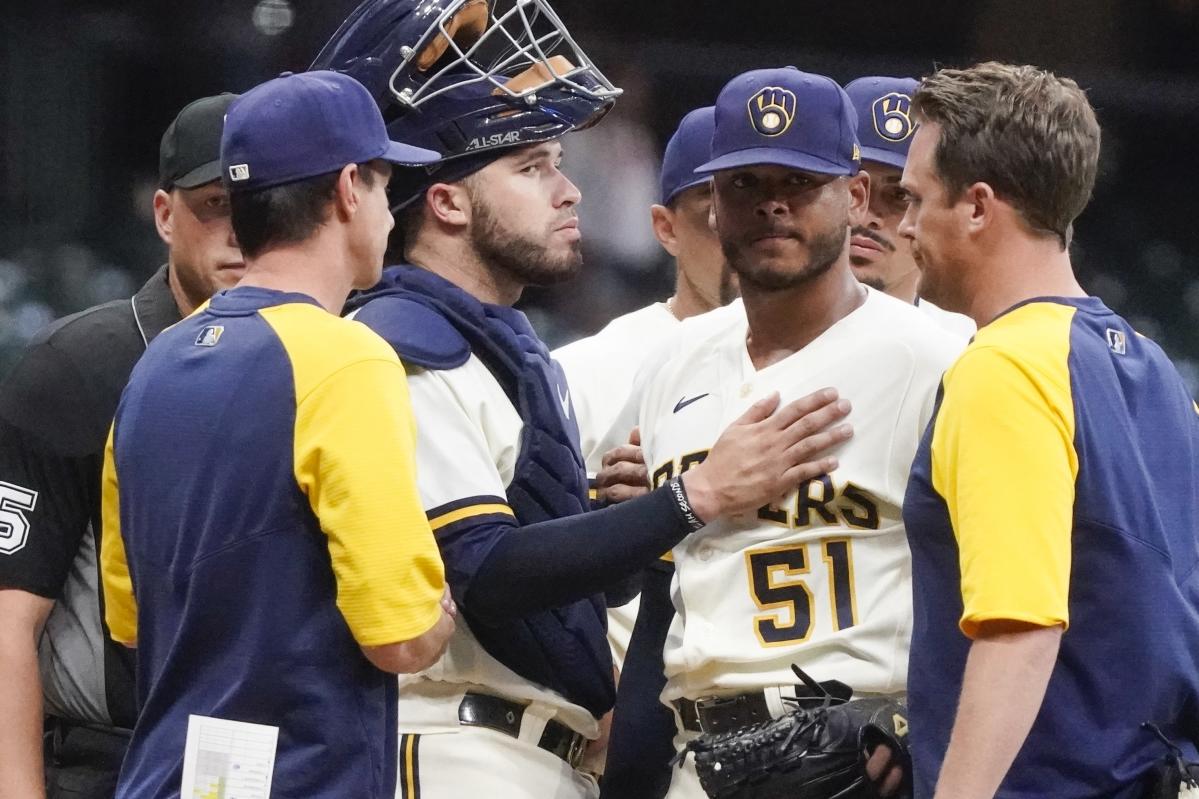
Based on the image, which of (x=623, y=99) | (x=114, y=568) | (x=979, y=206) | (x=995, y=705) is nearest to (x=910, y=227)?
(x=979, y=206)

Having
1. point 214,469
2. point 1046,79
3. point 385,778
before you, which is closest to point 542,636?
point 385,778

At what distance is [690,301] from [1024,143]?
71.0 inches

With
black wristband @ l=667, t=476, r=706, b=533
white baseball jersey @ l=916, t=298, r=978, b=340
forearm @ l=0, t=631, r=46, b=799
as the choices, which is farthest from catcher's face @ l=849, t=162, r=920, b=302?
forearm @ l=0, t=631, r=46, b=799

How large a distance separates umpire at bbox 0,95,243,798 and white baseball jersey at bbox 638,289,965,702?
0.94m

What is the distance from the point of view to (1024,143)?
204 centimetres

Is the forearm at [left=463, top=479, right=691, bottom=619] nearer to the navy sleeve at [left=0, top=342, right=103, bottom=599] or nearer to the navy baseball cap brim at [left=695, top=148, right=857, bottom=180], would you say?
the navy baseball cap brim at [left=695, top=148, right=857, bottom=180]

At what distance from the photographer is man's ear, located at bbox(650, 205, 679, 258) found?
3.86 m

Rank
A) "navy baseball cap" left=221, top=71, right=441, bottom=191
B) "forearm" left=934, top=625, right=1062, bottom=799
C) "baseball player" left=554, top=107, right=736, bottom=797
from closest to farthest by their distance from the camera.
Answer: "forearm" left=934, top=625, right=1062, bottom=799 → "navy baseball cap" left=221, top=71, right=441, bottom=191 → "baseball player" left=554, top=107, right=736, bottom=797

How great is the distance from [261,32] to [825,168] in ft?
14.2

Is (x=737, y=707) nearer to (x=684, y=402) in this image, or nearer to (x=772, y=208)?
(x=684, y=402)

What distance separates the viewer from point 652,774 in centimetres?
266

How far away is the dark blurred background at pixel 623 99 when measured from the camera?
617 cm

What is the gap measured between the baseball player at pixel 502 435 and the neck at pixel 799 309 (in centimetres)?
18

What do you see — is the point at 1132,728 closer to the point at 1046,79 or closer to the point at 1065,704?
the point at 1065,704
